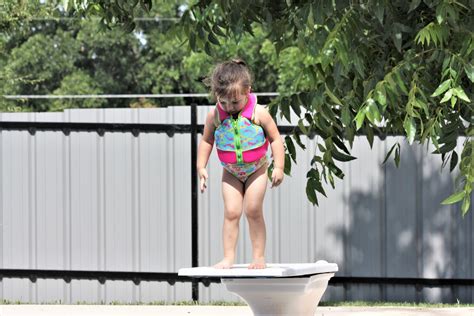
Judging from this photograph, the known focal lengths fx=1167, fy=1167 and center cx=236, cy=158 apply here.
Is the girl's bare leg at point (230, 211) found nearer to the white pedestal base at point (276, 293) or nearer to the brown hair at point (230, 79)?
the white pedestal base at point (276, 293)

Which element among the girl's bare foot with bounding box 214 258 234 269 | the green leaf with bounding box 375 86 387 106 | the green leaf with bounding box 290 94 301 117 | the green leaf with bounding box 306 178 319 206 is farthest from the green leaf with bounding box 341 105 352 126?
the girl's bare foot with bounding box 214 258 234 269

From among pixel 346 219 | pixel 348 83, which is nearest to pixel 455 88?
pixel 348 83

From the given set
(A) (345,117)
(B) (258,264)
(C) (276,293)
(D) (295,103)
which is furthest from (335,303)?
(B) (258,264)

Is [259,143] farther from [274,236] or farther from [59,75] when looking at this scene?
[59,75]

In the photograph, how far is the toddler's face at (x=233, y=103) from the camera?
6520mm

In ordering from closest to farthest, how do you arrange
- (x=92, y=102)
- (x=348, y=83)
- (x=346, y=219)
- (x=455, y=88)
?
1. (x=455, y=88)
2. (x=348, y=83)
3. (x=346, y=219)
4. (x=92, y=102)

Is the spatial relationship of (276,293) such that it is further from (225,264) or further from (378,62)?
(378,62)

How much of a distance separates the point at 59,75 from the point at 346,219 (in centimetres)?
3345

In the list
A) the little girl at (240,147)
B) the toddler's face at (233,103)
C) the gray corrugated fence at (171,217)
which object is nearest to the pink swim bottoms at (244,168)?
the little girl at (240,147)

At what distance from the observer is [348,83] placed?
822 cm

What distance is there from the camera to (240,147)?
655 cm

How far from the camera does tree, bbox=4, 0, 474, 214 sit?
6742mm

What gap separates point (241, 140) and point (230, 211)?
42 centimetres

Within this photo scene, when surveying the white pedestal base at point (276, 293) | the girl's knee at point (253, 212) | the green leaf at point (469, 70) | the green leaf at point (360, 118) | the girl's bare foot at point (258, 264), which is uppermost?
the green leaf at point (469, 70)
